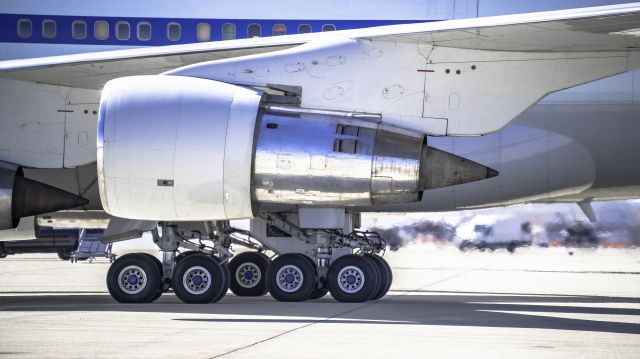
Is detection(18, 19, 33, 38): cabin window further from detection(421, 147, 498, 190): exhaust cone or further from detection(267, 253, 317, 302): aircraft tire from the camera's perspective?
detection(421, 147, 498, 190): exhaust cone

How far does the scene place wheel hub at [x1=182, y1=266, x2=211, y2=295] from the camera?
1570 centimetres

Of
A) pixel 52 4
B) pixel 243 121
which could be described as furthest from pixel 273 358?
pixel 52 4

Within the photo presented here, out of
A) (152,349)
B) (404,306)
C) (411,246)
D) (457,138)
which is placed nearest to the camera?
(152,349)

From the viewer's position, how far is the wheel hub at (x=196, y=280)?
51.5 feet

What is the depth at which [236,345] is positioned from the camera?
9.91 metres

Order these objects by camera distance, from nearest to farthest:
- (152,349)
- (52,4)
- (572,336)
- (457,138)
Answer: (152,349)
(572,336)
(457,138)
(52,4)

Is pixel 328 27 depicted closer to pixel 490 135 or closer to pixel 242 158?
pixel 490 135

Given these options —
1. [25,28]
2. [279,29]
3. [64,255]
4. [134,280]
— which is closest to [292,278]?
[134,280]

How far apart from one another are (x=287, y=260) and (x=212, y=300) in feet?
4.30

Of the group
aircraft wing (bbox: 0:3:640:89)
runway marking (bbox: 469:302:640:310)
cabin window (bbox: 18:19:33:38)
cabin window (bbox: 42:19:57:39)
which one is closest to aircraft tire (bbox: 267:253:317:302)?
runway marking (bbox: 469:302:640:310)

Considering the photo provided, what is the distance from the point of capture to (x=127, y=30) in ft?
58.5

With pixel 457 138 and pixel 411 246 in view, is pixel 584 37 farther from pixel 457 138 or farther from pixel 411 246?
pixel 411 246

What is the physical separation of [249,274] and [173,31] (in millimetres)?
4465

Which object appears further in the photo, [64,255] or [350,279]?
[64,255]
